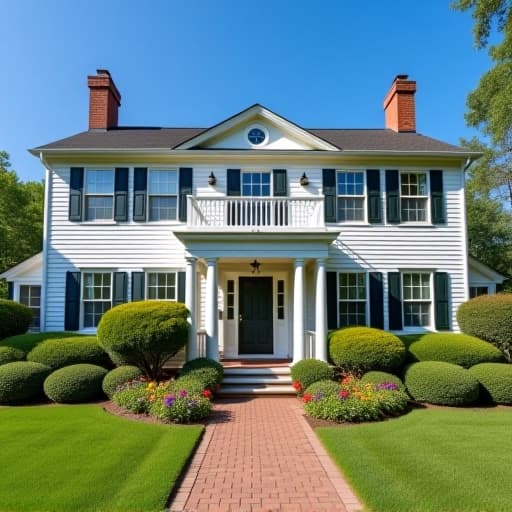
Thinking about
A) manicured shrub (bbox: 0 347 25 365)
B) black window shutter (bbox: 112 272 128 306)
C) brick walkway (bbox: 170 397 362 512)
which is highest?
black window shutter (bbox: 112 272 128 306)

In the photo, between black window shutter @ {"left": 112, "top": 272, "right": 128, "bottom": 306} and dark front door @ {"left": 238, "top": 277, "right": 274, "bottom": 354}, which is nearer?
black window shutter @ {"left": 112, "top": 272, "right": 128, "bottom": 306}

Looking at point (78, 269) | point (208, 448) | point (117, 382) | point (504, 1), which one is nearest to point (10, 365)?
point (117, 382)

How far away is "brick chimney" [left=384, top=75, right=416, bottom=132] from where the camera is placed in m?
14.1

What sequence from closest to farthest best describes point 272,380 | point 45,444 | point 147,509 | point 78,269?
point 147,509 < point 45,444 < point 272,380 < point 78,269

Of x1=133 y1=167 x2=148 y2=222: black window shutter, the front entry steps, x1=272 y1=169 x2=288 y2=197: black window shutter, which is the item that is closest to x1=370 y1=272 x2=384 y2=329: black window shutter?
the front entry steps

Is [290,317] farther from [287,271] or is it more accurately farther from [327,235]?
[327,235]

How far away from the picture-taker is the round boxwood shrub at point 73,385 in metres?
8.54

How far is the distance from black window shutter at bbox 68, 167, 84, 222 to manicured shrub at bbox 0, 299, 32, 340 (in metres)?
2.96

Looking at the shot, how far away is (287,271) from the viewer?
1192 cm

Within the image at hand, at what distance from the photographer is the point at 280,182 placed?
1177cm

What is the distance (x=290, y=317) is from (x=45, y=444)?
7.31 metres

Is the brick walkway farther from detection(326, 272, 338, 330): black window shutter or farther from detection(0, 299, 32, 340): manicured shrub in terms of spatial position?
detection(0, 299, 32, 340): manicured shrub

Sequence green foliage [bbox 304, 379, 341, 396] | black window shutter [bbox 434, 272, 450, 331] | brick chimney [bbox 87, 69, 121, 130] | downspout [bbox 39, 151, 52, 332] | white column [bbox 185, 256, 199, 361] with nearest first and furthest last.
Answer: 1. green foliage [bbox 304, 379, 341, 396]
2. white column [bbox 185, 256, 199, 361]
3. downspout [bbox 39, 151, 52, 332]
4. black window shutter [bbox 434, 272, 450, 331]
5. brick chimney [bbox 87, 69, 121, 130]

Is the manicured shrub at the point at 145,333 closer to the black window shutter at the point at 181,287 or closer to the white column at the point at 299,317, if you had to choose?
the black window shutter at the point at 181,287
